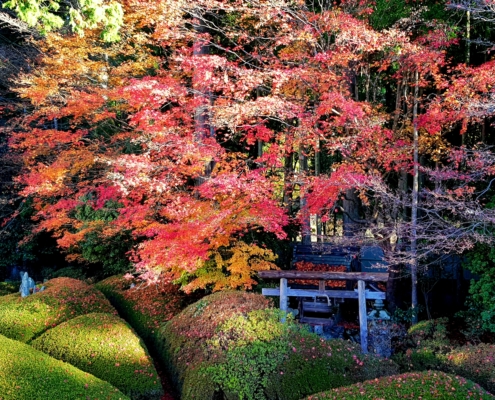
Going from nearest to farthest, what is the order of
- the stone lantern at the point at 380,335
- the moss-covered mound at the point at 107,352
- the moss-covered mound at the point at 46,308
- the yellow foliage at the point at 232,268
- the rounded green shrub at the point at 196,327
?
the moss-covered mound at the point at 107,352 < the rounded green shrub at the point at 196,327 < the moss-covered mound at the point at 46,308 < the stone lantern at the point at 380,335 < the yellow foliage at the point at 232,268

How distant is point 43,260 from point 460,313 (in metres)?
14.2

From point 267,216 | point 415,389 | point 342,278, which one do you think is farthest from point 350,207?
point 415,389

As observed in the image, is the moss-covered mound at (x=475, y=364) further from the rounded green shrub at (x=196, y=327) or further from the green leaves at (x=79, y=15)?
the green leaves at (x=79, y=15)

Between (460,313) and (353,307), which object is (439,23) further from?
(353,307)

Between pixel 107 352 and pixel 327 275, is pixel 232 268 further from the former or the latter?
pixel 107 352

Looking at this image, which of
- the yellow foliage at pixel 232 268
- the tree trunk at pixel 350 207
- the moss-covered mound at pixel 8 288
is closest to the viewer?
the yellow foliage at pixel 232 268

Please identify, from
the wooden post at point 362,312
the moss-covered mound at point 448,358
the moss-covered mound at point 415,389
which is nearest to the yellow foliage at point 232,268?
the wooden post at point 362,312

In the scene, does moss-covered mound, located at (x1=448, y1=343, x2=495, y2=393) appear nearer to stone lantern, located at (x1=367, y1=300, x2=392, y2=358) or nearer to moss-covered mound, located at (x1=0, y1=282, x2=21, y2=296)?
stone lantern, located at (x1=367, y1=300, x2=392, y2=358)

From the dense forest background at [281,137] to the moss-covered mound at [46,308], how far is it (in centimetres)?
144

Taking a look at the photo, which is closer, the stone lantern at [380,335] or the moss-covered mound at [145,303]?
the stone lantern at [380,335]

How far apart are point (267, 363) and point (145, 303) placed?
17.9ft

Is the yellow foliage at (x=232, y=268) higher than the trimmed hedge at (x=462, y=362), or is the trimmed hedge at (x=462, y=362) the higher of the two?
the yellow foliage at (x=232, y=268)

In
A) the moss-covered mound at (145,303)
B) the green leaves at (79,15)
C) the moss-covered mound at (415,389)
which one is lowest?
the moss-covered mound at (145,303)

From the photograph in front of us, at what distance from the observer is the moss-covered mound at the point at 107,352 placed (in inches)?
233
